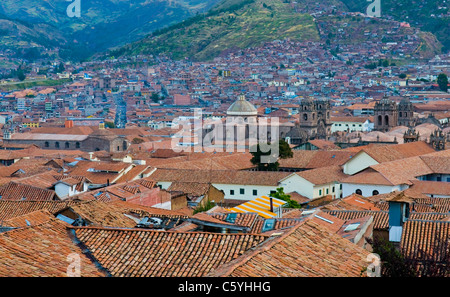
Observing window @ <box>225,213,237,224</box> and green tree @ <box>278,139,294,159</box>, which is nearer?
window @ <box>225,213,237,224</box>

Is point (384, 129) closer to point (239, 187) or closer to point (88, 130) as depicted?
point (88, 130)

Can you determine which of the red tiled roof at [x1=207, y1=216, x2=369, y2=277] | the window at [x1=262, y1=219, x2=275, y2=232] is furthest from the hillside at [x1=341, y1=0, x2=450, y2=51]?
the red tiled roof at [x1=207, y1=216, x2=369, y2=277]

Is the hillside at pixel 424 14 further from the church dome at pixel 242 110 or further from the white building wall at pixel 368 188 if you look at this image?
the white building wall at pixel 368 188

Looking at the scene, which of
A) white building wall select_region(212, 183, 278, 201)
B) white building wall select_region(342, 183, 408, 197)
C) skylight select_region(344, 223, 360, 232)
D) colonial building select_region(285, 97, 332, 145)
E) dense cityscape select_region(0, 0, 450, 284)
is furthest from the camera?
colonial building select_region(285, 97, 332, 145)

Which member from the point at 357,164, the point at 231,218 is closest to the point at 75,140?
the point at 357,164

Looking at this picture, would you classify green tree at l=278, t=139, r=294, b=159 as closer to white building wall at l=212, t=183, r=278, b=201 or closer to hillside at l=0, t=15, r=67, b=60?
white building wall at l=212, t=183, r=278, b=201

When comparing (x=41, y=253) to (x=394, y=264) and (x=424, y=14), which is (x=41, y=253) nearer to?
(x=394, y=264)

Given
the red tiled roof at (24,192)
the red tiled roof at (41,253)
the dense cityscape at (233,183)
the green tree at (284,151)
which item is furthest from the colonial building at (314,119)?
the red tiled roof at (41,253)
